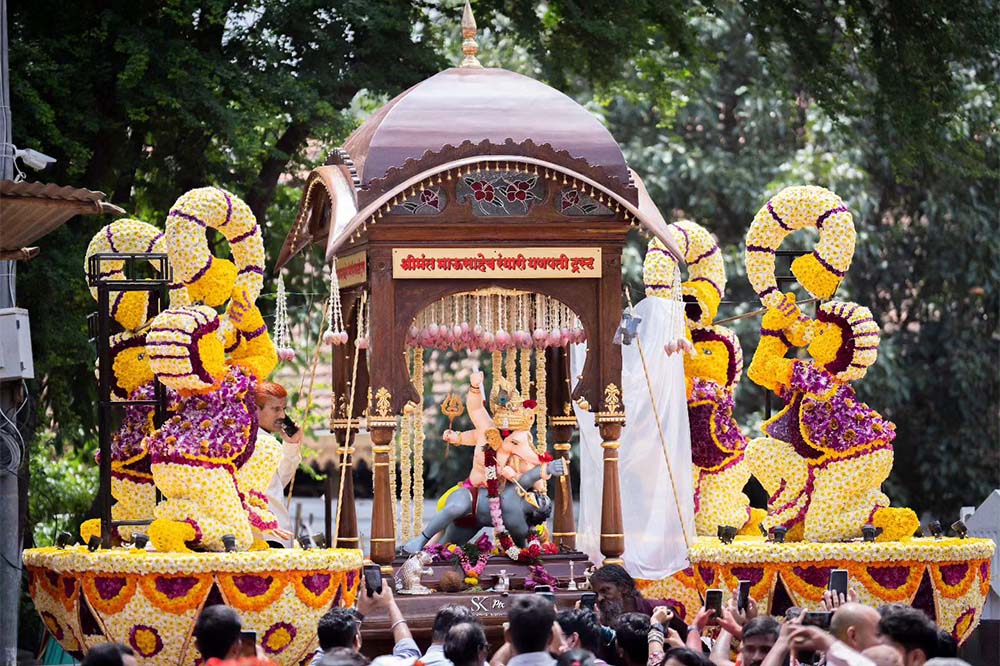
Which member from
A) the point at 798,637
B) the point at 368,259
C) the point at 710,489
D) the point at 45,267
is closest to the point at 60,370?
the point at 45,267

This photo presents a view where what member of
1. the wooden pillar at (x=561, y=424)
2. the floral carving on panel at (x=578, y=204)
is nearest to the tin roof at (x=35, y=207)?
the floral carving on panel at (x=578, y=204)

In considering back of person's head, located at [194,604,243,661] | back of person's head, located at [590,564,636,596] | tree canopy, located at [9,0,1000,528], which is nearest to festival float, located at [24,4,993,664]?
back of person's head, located at [590,564,636,596]

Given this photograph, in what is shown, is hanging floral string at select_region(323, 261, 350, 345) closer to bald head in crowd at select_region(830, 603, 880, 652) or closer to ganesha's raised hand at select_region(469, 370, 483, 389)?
ganesha's raised hand at select_region(469, 370, 483, 389)

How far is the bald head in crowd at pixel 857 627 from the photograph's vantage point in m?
6.98

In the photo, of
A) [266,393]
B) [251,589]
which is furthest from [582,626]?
[266,393]

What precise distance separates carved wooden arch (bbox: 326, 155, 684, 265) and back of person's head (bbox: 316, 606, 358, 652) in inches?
141

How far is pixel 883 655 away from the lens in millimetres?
6699

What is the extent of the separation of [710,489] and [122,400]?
397cm

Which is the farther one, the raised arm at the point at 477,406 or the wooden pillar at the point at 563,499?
the wooden pillar at the point at 563,499

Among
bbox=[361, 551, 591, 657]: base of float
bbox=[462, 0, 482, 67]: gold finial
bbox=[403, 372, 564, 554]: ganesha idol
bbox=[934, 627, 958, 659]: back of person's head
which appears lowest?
bbox=[361, 551, 591, 657]: base of float

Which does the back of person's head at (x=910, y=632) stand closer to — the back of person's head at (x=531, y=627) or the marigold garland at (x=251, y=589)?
the back of person's head at (x=531, y=627)

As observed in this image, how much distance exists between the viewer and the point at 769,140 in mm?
21062

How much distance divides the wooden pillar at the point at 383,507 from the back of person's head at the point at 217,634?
12.6 feet

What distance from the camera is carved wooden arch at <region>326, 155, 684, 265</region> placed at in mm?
10938
